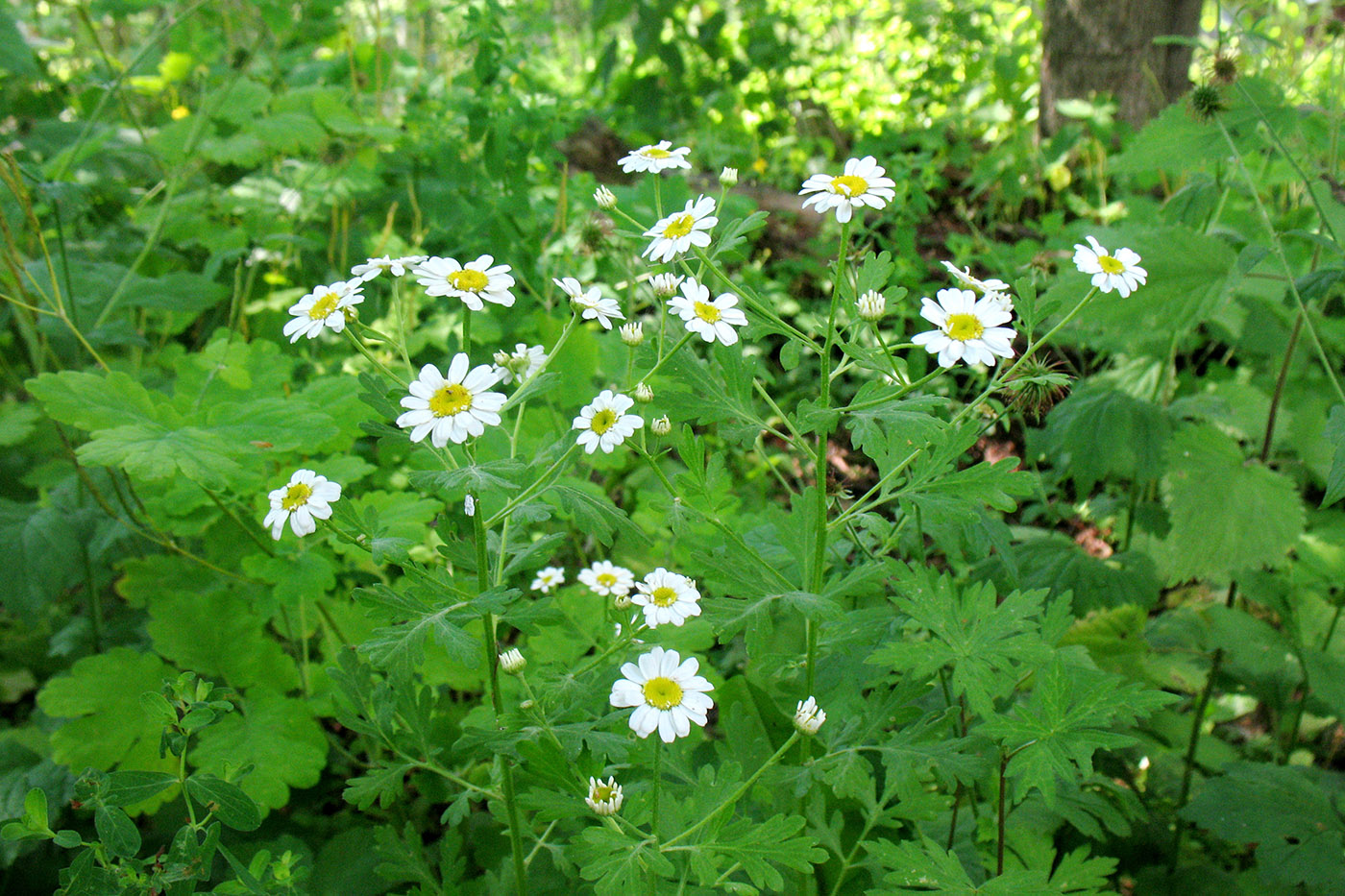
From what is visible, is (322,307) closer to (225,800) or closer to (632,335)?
(632,335)

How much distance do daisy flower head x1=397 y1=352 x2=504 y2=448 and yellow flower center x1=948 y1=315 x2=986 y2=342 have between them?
0.49 m

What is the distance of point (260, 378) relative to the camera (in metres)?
1.76

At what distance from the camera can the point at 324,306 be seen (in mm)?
1076

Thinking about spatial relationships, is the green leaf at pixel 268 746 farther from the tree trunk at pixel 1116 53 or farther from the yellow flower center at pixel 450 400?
the tree trunk at pixel 1116 53

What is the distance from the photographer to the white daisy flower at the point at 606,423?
101 centimetres

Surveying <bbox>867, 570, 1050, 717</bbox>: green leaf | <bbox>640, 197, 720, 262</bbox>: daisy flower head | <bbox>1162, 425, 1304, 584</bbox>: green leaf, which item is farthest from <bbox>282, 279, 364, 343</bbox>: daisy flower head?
<bbox>1162, 425, 1304, 584</bbox>: green leaf

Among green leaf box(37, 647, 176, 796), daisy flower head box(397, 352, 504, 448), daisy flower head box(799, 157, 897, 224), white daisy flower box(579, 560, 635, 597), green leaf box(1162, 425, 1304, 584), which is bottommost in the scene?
green leaf box(37, 647, 176, 796)

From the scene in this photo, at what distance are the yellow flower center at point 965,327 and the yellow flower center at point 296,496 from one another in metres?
0.76

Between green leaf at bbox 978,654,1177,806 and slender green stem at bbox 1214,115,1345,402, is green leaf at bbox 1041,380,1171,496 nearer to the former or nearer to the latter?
slender green stem at bbox 1214,115,1345,402

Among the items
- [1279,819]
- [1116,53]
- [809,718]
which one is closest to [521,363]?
[809,718]

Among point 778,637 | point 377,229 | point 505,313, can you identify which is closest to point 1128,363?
point 778,637

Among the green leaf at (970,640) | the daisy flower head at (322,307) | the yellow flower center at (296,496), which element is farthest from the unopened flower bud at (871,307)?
the yellow flower center at (296,496)

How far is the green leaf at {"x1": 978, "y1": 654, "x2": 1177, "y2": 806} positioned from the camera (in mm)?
1083

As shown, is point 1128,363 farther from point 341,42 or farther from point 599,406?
point 341,42
